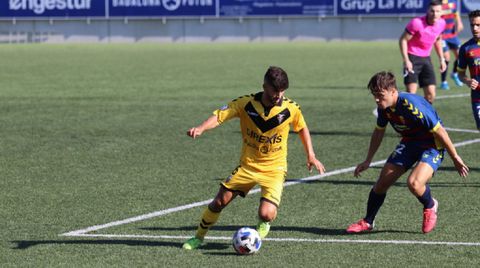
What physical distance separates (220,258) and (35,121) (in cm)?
1092

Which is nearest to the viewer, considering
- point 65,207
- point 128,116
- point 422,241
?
point 422,241

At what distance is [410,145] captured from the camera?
9492 millimetres

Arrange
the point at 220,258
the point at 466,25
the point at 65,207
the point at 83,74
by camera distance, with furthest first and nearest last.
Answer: the point at 466,25, the point at 83,74, the point at 65,207, the point at 220,258

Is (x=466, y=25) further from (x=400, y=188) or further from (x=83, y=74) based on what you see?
(x=400, y=188)

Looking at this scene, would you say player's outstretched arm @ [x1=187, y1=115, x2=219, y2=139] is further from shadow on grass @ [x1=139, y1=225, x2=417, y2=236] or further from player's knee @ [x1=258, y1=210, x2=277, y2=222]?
shadow on grass @ [x1=139, y1=225, x2=417, y2=236]

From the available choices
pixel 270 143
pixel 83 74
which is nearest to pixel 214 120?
pixel 270 143

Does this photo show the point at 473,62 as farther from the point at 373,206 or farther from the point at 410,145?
the point at 373,206

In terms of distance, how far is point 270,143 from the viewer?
885cm

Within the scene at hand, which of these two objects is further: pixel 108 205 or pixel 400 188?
pixel 400 188

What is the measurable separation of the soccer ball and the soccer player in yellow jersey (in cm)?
36

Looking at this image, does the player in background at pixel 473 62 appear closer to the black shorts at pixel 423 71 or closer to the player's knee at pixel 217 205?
the black shorts at pixel 423 71

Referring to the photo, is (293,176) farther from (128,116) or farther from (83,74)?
(83,74)

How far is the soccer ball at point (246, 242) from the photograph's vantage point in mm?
8344

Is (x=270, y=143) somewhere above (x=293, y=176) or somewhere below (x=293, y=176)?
above
